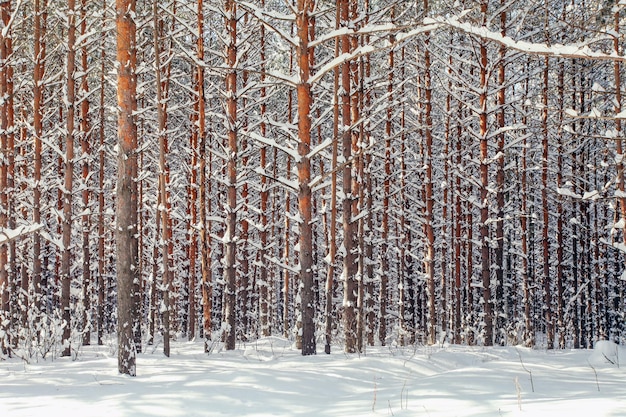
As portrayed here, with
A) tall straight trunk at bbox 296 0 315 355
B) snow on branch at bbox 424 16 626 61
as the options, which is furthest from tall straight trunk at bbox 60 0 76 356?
snow on branch at bbox 424 16 626 61

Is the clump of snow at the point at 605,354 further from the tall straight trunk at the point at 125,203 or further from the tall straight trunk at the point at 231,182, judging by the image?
the tall straight trunk at the point at 231,182

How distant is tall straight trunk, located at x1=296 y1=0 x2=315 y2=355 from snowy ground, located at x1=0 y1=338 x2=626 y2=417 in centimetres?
108

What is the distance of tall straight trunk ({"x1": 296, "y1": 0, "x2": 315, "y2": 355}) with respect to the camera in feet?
29.6

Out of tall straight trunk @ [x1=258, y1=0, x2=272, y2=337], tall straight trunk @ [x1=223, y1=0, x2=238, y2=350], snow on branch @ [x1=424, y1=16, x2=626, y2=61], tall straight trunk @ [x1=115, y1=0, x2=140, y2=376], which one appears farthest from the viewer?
tall straight trunk @ [x1=258, y1=0, x2=272, y2=337]

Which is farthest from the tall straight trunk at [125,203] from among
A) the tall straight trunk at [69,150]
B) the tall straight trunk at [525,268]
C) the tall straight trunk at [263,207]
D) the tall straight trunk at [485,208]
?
the tall straight trunk at [525,268]

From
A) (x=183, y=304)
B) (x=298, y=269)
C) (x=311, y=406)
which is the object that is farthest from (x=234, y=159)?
(x=183, y=304)

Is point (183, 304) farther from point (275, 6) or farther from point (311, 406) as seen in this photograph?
point (311, 406)

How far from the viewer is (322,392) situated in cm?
598

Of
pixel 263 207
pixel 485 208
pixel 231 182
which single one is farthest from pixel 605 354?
pixel 263 207

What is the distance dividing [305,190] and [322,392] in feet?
12.4

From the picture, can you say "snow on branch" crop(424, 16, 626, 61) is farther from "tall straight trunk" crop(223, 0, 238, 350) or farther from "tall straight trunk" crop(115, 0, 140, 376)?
"tall straight trunk" crop(223, 0, 238, 350)

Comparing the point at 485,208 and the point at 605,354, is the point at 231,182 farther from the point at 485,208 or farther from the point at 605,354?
the point at 605,354

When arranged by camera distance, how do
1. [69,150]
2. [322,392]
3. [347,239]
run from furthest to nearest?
[69,150]
[347,239]
[322,392]

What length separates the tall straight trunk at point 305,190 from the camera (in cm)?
902
